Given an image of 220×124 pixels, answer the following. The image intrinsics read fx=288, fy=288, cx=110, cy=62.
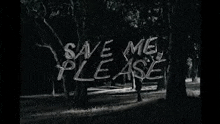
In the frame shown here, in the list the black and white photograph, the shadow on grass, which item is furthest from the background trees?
the shadow on grass

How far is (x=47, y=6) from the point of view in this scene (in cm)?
2155

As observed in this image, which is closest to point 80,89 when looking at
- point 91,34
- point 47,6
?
point 91,34

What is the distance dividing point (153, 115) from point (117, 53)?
1048 cm

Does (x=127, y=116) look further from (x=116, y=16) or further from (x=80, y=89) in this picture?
(x=116, y=16)

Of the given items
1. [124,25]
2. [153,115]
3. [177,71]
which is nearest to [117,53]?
[124,25]

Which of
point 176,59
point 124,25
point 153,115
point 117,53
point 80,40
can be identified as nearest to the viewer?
point 153,115

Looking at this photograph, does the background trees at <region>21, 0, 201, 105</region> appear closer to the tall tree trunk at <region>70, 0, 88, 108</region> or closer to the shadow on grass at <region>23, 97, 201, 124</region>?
the tall tree trunk at <region>70, 0, 88, 108</region>

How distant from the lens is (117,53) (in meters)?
23.6

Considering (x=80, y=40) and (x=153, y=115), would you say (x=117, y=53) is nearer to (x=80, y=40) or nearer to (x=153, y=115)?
(x=80, y=40)

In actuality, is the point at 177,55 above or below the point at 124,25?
below

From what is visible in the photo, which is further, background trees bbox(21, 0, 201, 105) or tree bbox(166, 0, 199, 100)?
background trees bbox(21, 0, 201, 105)

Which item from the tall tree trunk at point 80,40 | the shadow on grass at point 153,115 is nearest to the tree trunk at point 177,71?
the shadow on grass at point 153,115

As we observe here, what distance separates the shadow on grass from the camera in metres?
12.4

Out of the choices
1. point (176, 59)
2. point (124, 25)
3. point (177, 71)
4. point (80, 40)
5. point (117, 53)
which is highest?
point (124, 25)
